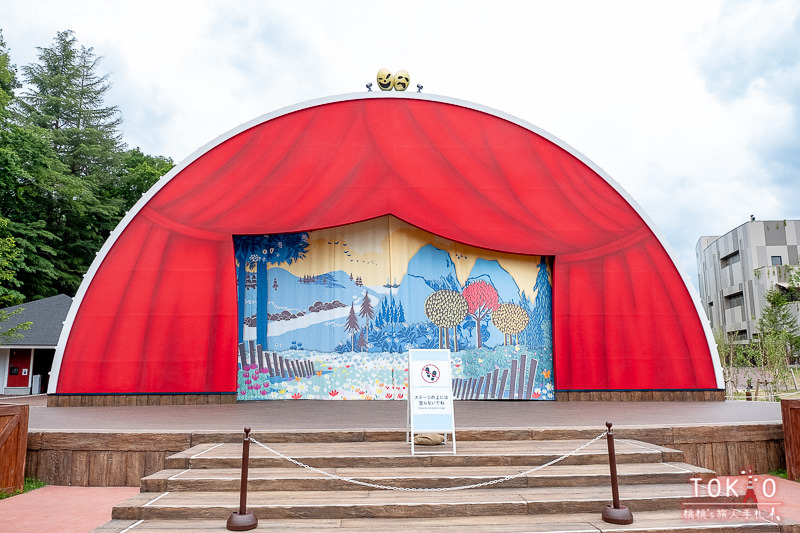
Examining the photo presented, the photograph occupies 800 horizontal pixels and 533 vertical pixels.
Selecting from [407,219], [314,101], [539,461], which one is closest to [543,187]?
[407,219]

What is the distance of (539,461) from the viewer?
18.9 feet

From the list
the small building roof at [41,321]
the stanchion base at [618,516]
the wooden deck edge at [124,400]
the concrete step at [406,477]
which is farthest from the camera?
the small building roof at [41,321]

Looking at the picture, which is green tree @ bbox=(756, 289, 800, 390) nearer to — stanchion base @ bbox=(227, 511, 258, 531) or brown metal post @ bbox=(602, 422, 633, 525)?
brown metal post @ bbox=(602, 422, 633, 525)

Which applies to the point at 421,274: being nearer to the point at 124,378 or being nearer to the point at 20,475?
the point at 124,378

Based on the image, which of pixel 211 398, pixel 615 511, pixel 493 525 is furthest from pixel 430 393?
pixel 211 398

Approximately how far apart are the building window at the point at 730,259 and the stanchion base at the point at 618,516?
45616 millimetres

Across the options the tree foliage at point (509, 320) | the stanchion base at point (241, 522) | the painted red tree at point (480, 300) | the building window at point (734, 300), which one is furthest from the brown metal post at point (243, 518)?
the building window at point (734, 300)

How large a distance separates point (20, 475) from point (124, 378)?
404 cm

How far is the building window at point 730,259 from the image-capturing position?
4328cm

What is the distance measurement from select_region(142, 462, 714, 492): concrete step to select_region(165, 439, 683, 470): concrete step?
84 mm

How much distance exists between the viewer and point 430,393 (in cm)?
609

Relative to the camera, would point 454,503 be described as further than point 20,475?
No

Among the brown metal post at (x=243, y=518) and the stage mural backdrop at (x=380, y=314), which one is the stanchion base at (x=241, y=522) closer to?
the brown metal post at (x=243, y=518)

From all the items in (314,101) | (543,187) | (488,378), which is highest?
(314,101)
